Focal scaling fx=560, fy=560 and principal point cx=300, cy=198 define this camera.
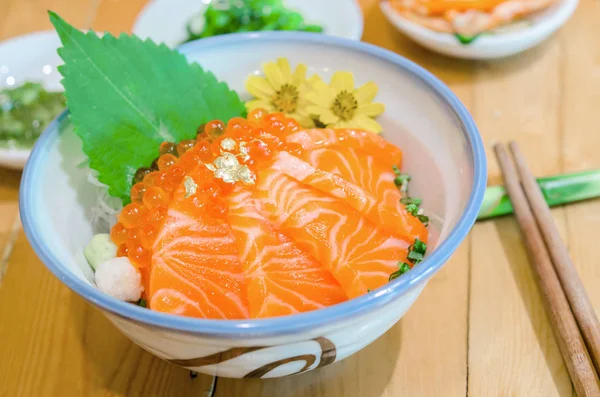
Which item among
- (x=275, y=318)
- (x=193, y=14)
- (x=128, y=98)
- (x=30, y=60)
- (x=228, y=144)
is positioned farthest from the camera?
(x=193, y=14)

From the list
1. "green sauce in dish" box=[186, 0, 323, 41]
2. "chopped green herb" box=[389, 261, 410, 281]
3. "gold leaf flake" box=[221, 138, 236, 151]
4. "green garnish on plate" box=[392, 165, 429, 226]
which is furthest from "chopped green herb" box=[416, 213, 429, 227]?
"green sauce in dish" box=[186, 0, 323, 41]

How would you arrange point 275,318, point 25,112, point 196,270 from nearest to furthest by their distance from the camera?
point 275,318 → point 196,270 → point 25,112

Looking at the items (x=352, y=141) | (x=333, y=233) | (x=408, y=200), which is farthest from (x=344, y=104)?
(x=333, y=233)

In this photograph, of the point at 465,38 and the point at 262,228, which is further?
the point at 465,38

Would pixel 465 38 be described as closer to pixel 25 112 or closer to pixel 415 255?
pixel 415 255

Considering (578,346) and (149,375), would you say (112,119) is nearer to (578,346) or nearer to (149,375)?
(149,375)

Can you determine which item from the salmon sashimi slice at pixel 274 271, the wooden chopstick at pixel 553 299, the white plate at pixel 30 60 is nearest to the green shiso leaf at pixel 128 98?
the salmon sashimi slice at pixel 274 271

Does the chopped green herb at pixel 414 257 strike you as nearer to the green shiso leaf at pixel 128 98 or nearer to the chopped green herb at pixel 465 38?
the green shiso leaf at pixel 128 98
